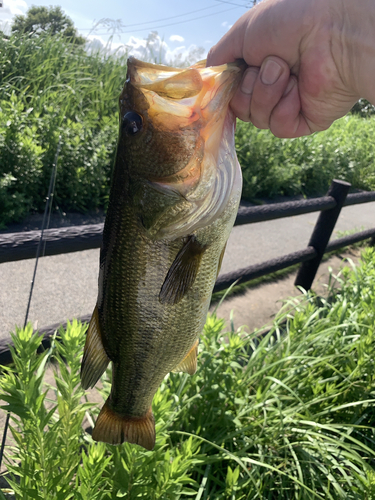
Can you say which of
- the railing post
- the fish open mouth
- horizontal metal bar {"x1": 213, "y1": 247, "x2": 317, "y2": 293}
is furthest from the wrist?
the railing post

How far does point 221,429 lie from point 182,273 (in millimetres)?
1275

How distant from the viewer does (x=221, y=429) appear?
196 centimetres

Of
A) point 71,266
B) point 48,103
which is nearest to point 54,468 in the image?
point 71,266

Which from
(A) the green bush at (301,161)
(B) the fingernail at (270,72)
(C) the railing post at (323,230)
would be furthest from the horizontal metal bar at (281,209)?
(A) the green bush at (301,161)

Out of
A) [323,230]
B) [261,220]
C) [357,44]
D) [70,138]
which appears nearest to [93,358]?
[357,44]

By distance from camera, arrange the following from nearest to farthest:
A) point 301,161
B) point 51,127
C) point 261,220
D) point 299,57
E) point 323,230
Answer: point 299,57 → point 261,220 → point 323,230 → point 51,127 → point 301,161

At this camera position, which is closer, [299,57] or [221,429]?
[299,57]

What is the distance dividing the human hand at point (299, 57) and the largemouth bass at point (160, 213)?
0.22 meters

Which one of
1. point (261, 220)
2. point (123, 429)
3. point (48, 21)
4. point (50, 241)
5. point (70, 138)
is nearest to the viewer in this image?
point (123, 429)

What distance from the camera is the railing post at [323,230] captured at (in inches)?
157

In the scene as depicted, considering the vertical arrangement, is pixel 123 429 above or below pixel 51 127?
below

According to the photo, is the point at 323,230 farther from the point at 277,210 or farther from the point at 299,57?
the point at 299,57

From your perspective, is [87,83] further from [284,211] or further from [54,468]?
[54,468]

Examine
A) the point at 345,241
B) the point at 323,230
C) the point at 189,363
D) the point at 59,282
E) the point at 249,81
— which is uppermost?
the point at 249,81
